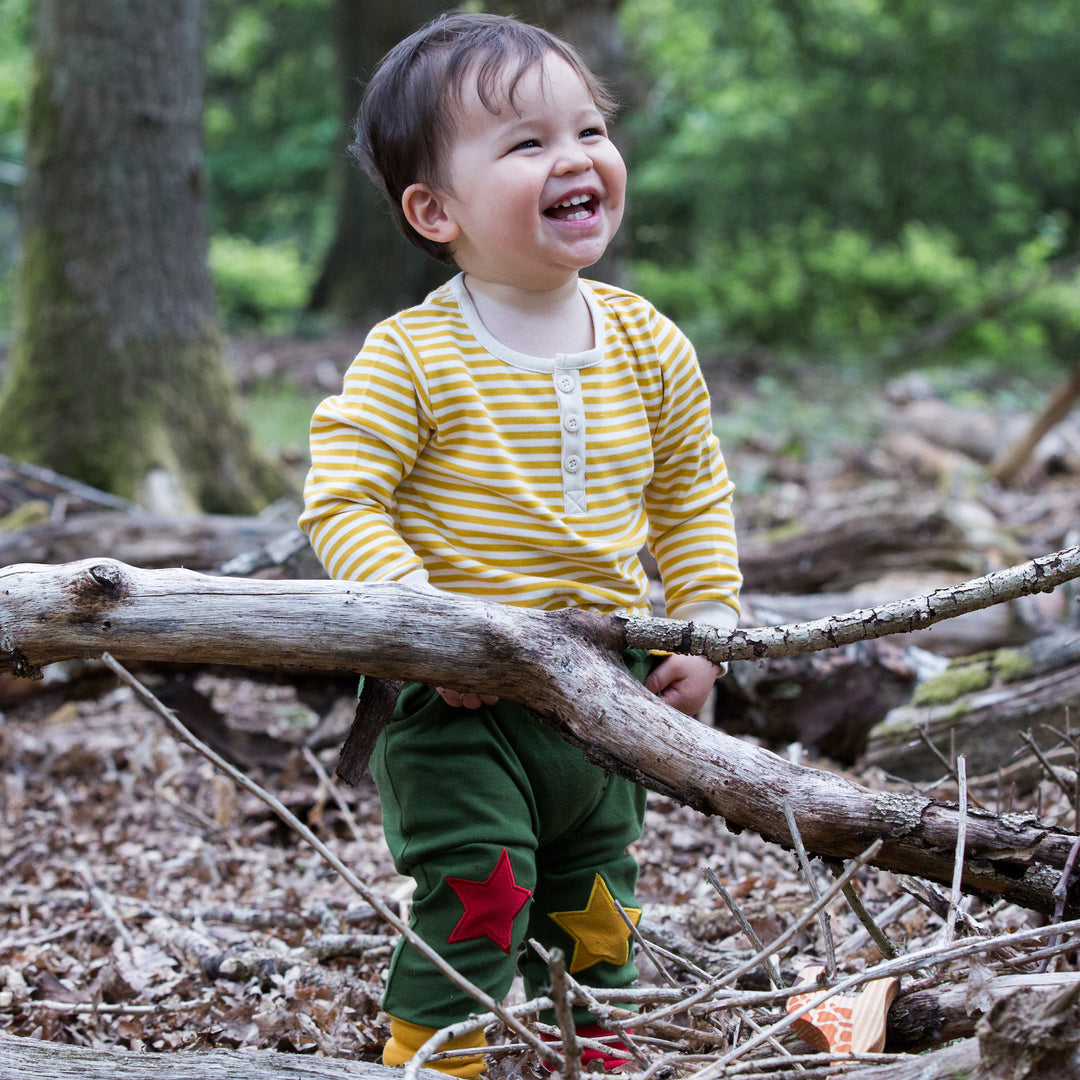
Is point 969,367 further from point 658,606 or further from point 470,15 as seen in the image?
point 470,15

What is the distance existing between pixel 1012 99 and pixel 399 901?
11.7 m

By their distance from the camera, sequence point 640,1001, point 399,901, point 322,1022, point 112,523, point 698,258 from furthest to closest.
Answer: point 698,258, point 112,523, point 399,901, point 322,1022, point 640,1001

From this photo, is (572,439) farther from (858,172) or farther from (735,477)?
(858,172)

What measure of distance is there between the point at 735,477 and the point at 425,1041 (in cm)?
569

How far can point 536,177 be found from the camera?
6.38 ft

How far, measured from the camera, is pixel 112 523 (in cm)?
414

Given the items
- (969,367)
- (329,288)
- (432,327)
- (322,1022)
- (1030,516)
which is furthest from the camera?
(329,288)

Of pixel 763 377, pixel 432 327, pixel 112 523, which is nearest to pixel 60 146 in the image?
pixel 112 523

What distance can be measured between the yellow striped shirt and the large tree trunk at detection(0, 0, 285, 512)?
348 cm

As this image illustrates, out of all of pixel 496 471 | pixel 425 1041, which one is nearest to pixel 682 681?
pixel 496 471

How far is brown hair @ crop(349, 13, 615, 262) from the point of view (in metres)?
1.96

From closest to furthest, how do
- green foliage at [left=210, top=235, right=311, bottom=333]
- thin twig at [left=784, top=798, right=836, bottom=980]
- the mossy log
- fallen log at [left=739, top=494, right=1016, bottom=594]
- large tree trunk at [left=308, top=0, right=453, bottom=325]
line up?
thin twig at [left=784, top=798, right=836, bottom=980], the mossy log, fallen log at [left=739, top=494, right=1016, bottom=594], large tree trunk at [left=308, top=0, right=453, bottom=325], green foliage at [left=210, top=235, right=311, bottom=333]

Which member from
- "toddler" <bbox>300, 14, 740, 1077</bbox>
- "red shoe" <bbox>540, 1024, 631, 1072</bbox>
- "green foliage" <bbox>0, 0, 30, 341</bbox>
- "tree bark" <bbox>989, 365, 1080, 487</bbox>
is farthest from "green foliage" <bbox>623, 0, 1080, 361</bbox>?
"red shoe" <bbox>540, 1024, 631, 1072</bbox>

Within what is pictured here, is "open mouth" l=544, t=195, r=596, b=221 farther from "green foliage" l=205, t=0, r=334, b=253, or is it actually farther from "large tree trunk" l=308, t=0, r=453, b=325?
"green foliage" l=205, t=0, r=334, b=253
